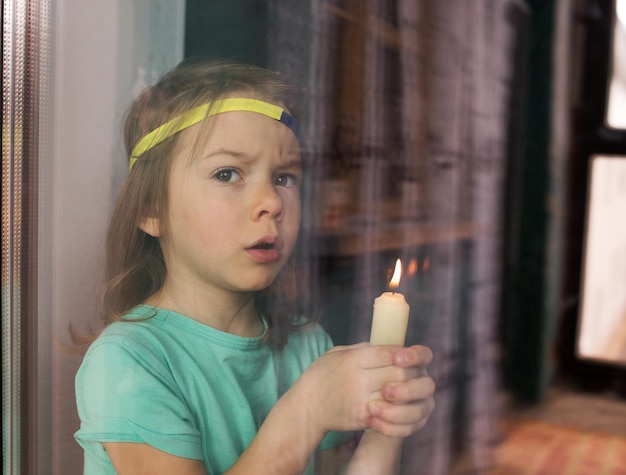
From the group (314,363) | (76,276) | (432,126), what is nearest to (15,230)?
(76,276)

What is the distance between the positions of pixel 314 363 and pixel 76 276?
34 centimetres

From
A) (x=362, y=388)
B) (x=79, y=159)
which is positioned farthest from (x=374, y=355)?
(x=79, y=159)

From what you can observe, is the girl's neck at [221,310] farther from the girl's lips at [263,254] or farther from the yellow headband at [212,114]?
the yellow headband at [212,114]

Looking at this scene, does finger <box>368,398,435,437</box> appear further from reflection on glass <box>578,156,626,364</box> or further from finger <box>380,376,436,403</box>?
reflection on glass <box>578,156,626,364</box>

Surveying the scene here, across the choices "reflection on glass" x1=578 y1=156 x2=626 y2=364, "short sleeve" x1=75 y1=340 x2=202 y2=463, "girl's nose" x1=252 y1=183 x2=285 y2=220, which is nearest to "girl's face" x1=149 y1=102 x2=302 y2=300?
"girl's nose" x1=252 y1=183 x2=285 y2=220

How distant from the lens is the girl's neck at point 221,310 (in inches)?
26.2

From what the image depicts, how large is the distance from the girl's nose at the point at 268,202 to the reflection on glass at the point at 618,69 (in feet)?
0.94

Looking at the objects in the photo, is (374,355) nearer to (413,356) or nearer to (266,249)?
(413,356)

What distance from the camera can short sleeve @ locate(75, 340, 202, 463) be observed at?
0.66m

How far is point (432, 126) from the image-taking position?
1.67 ft

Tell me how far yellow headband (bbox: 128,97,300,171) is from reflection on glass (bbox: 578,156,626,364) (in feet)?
0.88

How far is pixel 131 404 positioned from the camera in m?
0.68

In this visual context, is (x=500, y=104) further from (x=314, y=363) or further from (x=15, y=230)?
(x=15, y=230)

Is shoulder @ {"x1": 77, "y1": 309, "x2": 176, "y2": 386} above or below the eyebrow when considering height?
below
